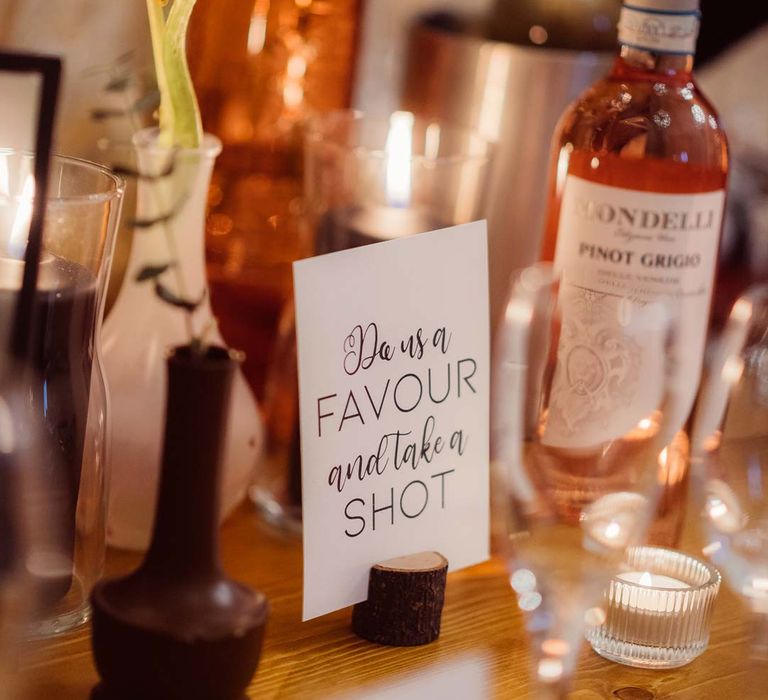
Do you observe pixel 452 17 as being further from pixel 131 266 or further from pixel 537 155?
pixel 131 266

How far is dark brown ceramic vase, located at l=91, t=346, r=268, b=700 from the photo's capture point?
1.66ft

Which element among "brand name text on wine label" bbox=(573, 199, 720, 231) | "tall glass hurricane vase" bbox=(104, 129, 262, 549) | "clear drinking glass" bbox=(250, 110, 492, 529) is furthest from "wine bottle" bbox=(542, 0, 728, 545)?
"tall glass hurricane vase" bbox=(104, 129, 262, 549)

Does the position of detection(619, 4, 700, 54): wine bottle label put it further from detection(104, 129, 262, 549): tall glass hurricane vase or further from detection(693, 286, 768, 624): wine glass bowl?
detection(104, 129, 262, 549): tall glass hurricane vase

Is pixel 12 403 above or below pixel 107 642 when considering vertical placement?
above

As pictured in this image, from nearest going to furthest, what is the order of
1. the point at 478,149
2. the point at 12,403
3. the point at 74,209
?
the point at 12,403 → the point at 74,209 → the point at 478,149

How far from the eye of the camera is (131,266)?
74cm

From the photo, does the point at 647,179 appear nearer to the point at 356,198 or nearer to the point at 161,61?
the point at 356,198

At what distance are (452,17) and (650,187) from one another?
546 mm

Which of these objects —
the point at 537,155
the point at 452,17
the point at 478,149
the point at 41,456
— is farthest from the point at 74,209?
the point at 452,17

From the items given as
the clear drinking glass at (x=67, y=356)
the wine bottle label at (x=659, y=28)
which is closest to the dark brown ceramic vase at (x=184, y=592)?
the clear drinking glass at (x=67, y=356)

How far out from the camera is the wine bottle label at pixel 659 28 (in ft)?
2.41

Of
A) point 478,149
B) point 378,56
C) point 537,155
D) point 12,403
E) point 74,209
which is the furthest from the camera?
point 378,56

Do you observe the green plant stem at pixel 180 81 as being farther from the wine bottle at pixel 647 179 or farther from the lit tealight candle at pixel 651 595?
the lit tealight candle at pixel 651 595

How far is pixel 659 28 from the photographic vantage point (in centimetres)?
74
